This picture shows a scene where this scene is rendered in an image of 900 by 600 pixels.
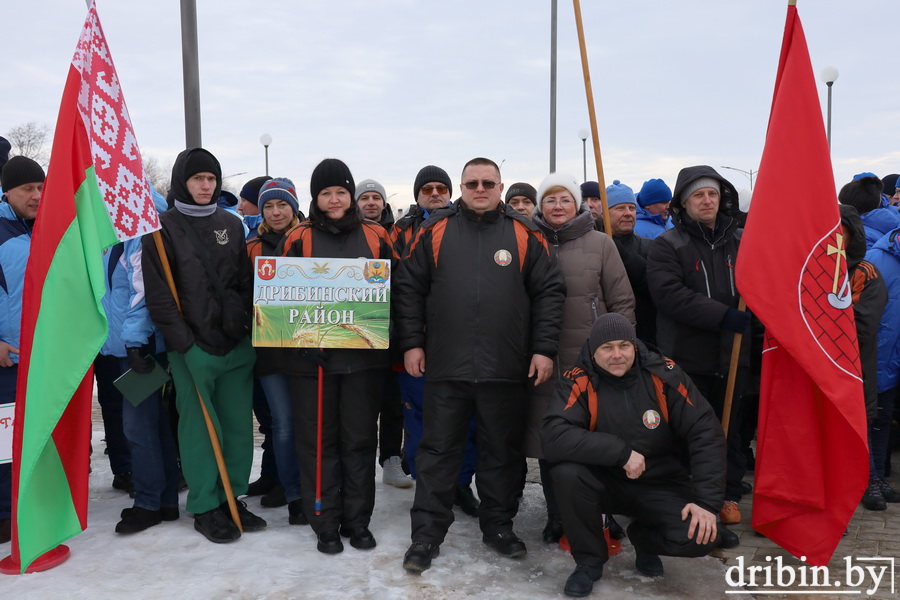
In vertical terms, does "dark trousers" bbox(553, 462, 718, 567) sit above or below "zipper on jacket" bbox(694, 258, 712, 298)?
below

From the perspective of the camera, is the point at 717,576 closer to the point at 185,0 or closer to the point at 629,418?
the point at 629,418

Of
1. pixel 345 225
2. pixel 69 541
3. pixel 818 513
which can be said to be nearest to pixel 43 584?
pixel 69 541

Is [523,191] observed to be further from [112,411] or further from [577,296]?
[112,411]

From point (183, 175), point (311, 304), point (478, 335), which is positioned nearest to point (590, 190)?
point (478, 335)

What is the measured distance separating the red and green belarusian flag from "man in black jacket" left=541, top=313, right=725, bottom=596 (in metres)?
2.47

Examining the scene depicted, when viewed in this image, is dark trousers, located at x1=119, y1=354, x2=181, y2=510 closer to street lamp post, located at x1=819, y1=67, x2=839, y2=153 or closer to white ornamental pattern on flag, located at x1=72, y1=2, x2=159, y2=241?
white ornamental pattern on flag, located at x1=72, y1=2, x2=159, y2=241

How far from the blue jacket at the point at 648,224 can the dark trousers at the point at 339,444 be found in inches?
126

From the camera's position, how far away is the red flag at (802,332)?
4.07 metres

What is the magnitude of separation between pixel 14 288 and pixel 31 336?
66 cm

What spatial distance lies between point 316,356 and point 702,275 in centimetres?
235

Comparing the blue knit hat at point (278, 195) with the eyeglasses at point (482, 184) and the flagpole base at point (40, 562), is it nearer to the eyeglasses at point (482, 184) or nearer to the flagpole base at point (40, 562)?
the eyeglasses at point (482, 184)

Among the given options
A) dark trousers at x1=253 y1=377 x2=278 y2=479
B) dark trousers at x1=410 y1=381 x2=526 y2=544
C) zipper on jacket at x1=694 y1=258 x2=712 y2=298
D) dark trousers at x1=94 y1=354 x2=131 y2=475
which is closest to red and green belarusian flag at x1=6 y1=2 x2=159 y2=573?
dark trousers at x1=94 y1=354 x2=131 y2=475

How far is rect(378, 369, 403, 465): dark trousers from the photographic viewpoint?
19.2 feet

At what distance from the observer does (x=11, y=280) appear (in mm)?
4508
